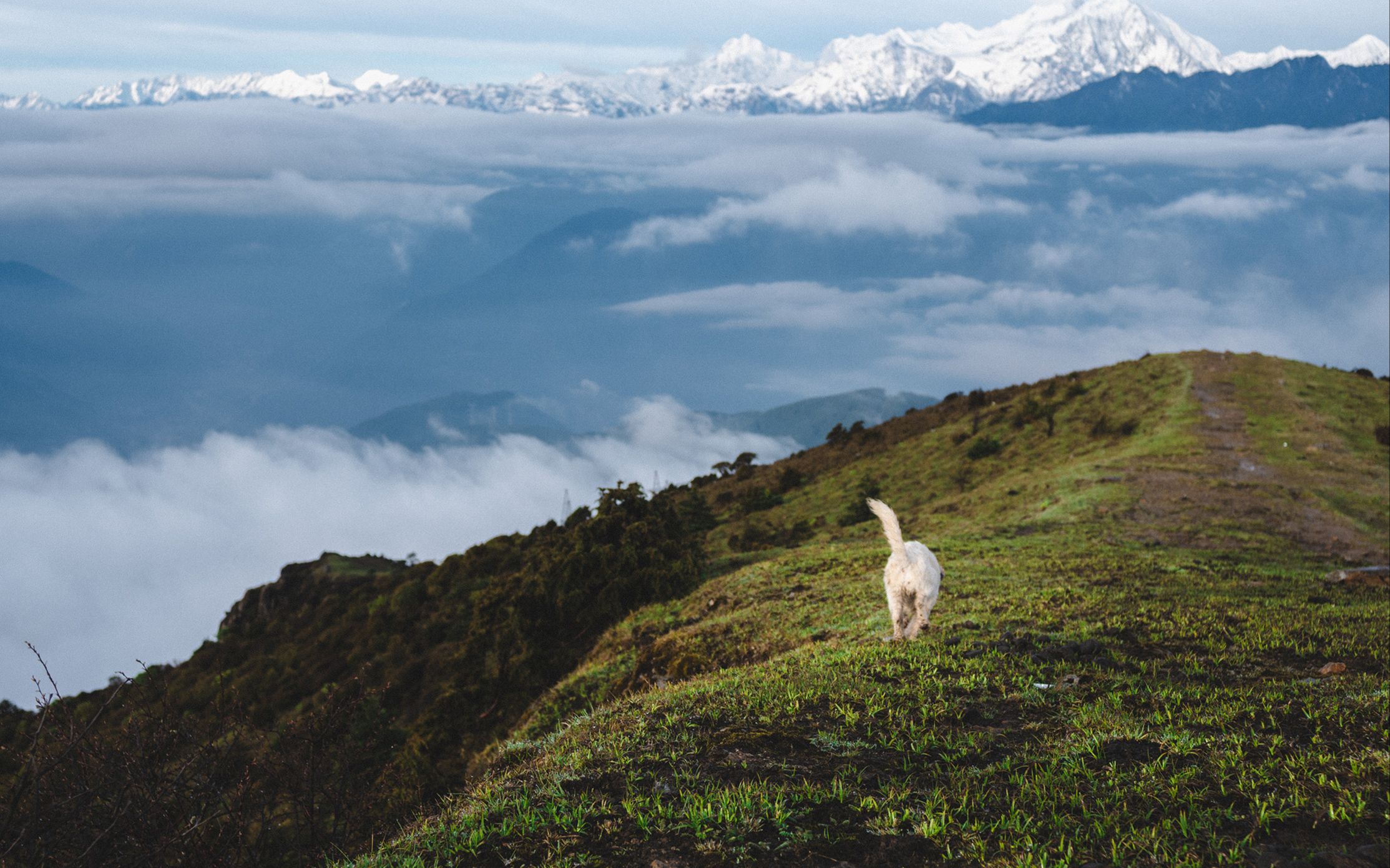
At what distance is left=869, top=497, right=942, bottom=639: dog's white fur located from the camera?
1193cm

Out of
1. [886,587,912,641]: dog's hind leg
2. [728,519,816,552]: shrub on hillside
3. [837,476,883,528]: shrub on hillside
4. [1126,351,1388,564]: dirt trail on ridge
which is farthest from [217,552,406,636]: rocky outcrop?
[886,587,912,641]: dog's hind leg

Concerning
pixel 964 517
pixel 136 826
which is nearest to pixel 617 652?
pixel 136 826

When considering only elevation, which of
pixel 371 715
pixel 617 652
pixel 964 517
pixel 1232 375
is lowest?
pixel 371 715

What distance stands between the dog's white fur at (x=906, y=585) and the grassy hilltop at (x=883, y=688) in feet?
1.89

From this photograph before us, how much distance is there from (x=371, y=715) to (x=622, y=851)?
19104mm

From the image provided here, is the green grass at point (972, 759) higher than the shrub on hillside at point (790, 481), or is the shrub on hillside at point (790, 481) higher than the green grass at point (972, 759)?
the shrub on hillside at point (790, 481)

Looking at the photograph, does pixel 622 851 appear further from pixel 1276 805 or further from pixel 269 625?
pixel 269 625

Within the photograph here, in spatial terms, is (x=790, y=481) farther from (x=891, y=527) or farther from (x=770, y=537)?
(x=891, y=527)

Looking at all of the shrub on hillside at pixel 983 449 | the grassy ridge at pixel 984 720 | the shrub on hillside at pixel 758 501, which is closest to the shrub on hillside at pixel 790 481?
the shrub on hillside at pixel 758 501

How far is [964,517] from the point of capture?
30328mm

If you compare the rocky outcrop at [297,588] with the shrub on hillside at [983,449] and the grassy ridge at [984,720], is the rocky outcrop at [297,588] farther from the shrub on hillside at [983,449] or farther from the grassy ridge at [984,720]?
the shrub on hillside at [983,449]

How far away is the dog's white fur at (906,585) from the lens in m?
11.9

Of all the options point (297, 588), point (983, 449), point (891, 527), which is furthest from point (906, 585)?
point (297, 588)

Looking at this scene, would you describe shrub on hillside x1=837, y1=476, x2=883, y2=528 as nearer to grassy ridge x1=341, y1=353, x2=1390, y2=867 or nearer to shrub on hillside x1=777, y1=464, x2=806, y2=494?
shrub on hillside x1=777, y1=464, x2=806, y2=494
